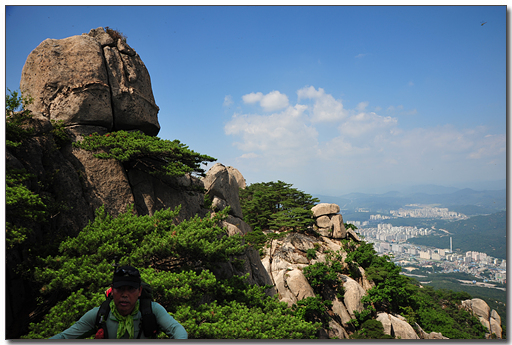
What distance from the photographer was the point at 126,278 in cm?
228

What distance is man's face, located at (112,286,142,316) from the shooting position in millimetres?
2314

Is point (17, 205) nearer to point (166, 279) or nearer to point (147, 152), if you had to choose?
point (166, 279)

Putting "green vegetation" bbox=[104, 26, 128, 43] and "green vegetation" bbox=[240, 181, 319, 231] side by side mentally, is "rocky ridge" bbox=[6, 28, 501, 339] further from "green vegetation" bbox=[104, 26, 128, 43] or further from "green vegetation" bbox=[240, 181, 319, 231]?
"green vegetation" bbox=[240, 181, 319, 231]

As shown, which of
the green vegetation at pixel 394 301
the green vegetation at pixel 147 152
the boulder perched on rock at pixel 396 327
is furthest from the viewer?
the green vegetation at pixel 394 301

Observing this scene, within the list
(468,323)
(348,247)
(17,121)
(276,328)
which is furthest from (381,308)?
(17,121)

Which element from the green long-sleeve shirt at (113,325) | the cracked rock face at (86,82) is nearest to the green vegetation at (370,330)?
the green long-sleeve shirt at (113,325)

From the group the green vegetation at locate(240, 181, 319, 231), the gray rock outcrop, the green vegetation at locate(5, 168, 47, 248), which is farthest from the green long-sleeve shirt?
the gray rock outcrop

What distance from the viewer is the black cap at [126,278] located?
7.43ft

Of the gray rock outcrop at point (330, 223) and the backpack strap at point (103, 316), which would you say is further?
the gray rock outcrop at point (330, 223)

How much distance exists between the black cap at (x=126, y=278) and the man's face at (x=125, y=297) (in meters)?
0.07

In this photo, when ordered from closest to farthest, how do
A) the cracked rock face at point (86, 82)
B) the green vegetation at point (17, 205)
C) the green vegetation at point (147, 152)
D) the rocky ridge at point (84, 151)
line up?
the green vegetation at point (17, 205), the rocky ridge at point (84, 151), the green vegetation at point (147, 152), the cracked rock face at point (86, 82)

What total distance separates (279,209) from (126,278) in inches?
795

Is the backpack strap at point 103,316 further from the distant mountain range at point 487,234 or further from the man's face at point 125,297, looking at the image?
the distant mountain range at point 487,234

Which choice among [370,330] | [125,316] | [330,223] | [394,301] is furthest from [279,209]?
[125,316]
